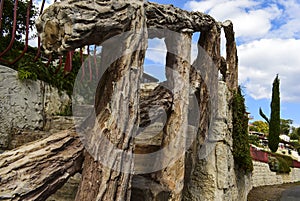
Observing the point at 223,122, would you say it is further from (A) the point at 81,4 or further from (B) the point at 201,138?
(A) the point at 81,4

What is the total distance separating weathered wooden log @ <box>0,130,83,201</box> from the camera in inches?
50.4

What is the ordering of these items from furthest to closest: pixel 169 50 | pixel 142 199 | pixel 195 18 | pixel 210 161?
pixel 210 161
pixel 195 18
pixel 169 50
pixel 142 199

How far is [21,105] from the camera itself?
2.48 meters

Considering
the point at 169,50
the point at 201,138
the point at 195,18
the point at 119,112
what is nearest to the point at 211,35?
the point at 195,18

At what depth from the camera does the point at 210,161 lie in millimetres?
2877

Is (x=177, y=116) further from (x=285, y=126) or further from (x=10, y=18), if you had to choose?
(x=285, y=126)

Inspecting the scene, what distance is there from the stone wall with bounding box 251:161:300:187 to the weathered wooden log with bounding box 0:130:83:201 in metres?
8.66

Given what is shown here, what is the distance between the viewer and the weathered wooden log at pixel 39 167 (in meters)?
1.28

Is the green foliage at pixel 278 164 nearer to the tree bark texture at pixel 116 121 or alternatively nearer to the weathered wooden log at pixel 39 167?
the tree bark texture at pixel 116 121

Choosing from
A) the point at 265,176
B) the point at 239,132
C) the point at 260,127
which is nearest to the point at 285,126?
the point at 260,127

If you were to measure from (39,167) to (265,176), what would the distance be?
12.5 metres

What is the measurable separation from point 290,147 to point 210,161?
35341 millimetres

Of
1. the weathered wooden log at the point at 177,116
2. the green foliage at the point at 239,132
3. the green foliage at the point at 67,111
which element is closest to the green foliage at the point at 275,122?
the green foliage at the point at 239,132

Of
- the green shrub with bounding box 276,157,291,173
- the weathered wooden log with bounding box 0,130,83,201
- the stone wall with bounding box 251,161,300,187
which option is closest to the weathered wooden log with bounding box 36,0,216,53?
the weathered wooden log with bounding box 0,130,83,201
